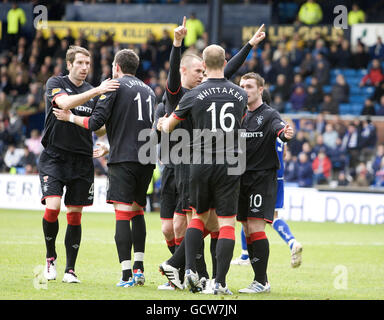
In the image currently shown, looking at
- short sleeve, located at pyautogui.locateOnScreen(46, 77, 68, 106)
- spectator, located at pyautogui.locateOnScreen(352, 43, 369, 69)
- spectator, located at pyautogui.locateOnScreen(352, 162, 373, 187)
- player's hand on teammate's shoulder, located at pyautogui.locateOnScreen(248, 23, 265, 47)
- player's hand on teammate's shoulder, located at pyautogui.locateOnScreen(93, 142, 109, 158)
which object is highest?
spectator, located at pyautogui.locateOnScreen(352, 43, 369, 69)

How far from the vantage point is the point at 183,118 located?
7.29 metres

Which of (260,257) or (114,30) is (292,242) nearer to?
(260,257)

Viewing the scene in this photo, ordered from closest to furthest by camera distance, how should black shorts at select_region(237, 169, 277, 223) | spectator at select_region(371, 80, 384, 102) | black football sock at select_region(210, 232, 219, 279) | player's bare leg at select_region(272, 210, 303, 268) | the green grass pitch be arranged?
the green grass pitch
black shorts at select_region(237, 169, 277, 223)
black football sock at select_region(210, 232, 219, 279)
player's bare leg at select_region(272, 210, 303, 268)
spectator at select_region(371, 80, 384, 102)

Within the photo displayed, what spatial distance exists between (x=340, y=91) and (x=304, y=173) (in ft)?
14.0

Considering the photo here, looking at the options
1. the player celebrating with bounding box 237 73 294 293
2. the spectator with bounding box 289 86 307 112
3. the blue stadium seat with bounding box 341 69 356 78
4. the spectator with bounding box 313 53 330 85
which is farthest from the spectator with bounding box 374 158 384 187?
the player celebrating with bounding box 237 73 294 293

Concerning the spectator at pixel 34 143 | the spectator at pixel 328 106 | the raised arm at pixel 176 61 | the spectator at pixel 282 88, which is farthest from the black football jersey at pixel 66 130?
the spectator at pixel 282 88

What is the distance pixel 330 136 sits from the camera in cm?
2125

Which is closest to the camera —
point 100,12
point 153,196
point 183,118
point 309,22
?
point 183,118

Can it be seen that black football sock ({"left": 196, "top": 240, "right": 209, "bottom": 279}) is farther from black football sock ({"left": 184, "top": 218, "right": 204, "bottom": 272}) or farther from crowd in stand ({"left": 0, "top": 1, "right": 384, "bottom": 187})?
Result: crowd in stand ({"left": 0, "top": 1, "right": 384, "bottom": 187})

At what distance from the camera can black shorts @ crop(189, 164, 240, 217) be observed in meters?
7.25

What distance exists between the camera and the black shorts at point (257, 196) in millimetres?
7832
